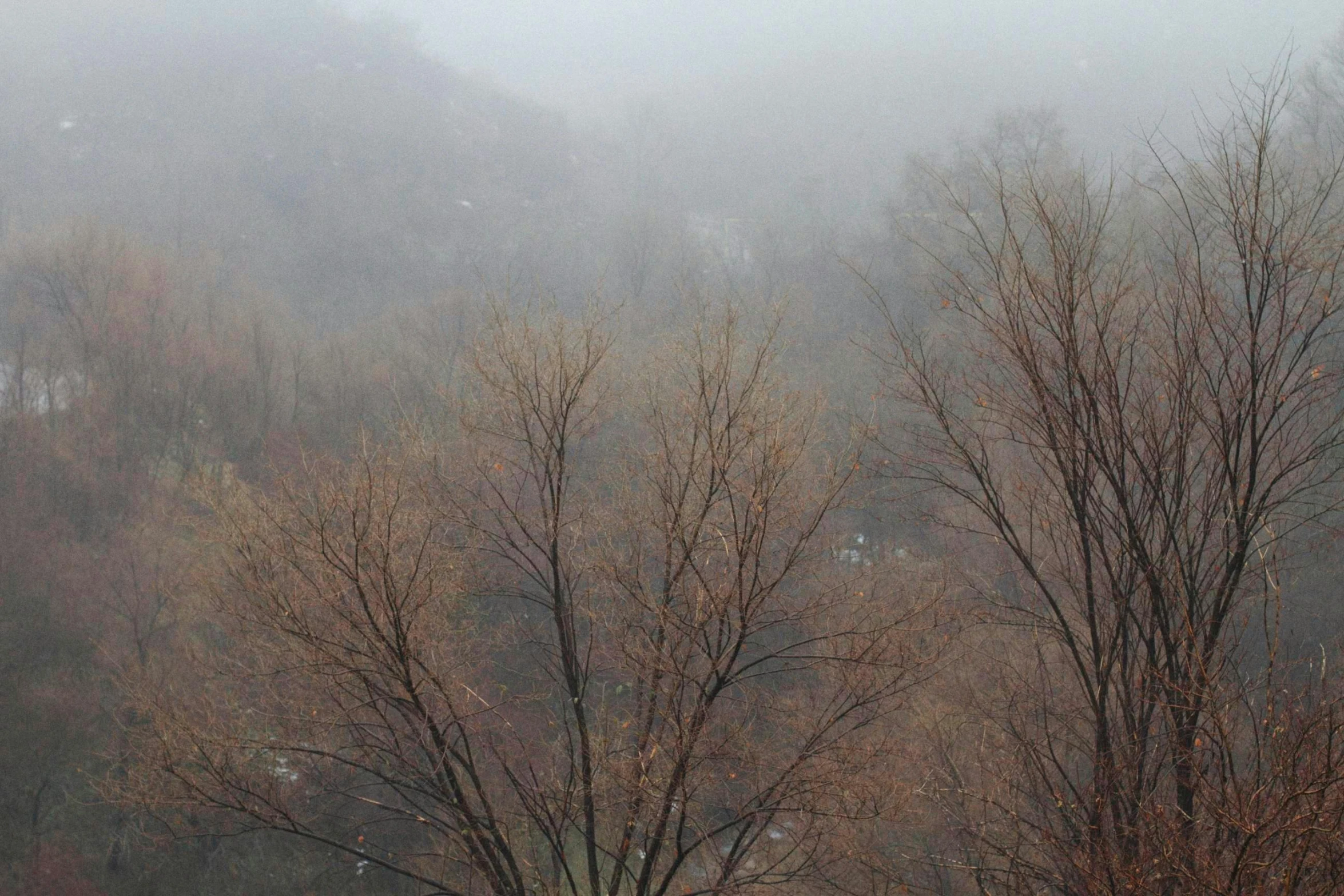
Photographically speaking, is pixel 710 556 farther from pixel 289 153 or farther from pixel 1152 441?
pixel 289 153

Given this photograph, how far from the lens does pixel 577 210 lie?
55.4m

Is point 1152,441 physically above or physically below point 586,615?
above

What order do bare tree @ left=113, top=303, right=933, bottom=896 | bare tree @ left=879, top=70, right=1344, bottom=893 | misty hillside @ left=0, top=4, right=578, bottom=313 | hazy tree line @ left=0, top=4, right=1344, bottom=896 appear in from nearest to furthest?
bare tree @ left=879, top=70, right=1344, bottom=893
hazy tree line @ left=0, top=4, right=1344, bottom=896
bare tree @ left=113, top=303, right=933, bottom=896
misty hillside @ left=0, top=4, right=578, bottom=313

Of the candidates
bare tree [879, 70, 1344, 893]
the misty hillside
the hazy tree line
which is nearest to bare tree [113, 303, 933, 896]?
the hazy tree line

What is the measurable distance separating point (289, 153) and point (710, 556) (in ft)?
179

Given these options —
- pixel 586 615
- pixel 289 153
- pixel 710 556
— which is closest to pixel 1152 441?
pixel 710 556

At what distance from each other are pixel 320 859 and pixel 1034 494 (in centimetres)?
1660

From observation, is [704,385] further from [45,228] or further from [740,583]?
[45,228]

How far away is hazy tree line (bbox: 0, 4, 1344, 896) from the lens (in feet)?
18.5

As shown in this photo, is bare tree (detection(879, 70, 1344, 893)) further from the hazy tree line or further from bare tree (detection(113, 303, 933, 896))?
bare tree (detection(113, 303, 933, 896))

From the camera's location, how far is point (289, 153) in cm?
5347

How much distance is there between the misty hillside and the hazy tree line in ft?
6.70

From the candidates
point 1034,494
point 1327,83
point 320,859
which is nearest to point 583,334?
point 1034,494

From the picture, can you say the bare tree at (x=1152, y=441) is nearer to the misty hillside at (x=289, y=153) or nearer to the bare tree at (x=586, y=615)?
the bare tree at (x=586, y=615)
